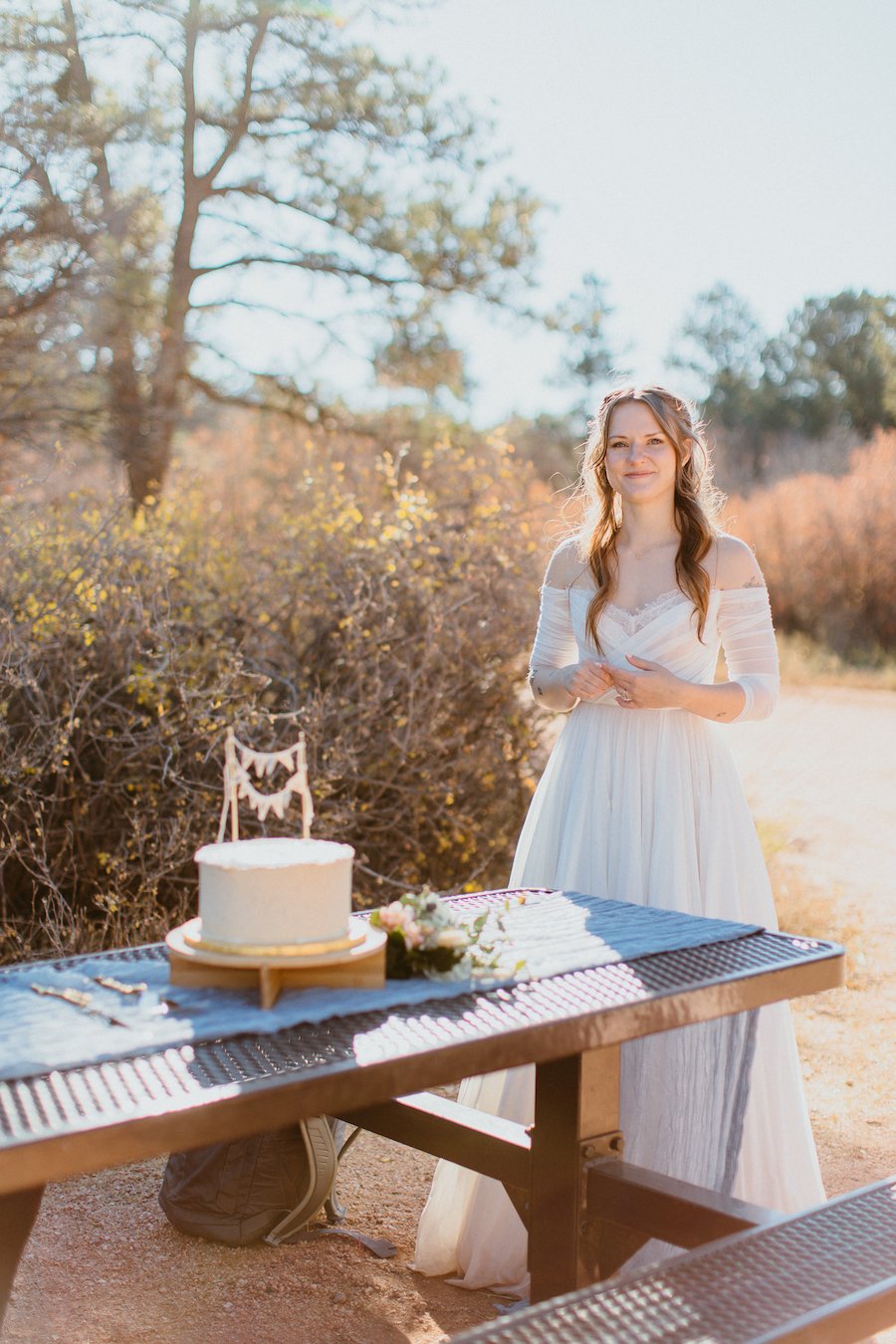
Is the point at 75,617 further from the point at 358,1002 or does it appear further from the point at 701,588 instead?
the point at 358,1002

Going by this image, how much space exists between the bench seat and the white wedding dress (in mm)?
813

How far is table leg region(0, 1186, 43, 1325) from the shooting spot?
1938mm

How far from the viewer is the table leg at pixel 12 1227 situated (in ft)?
6.36

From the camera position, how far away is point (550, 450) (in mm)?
30328

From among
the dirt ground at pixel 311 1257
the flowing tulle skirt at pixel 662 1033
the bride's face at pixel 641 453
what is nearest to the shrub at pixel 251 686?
the dirt ground at pixel 311 1257

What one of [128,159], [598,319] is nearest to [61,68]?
[128,159]

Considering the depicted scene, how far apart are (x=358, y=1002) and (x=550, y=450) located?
2900 centimetres

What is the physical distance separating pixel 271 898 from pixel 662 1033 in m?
1.34

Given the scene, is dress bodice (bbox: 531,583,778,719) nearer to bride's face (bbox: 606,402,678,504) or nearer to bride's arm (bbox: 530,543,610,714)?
bride's arm (bbox: 530,543,610,714)

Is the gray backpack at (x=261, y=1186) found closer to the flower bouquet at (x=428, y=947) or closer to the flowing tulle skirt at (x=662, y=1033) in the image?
the flowing tulle skirt at (x=662, y=1033)

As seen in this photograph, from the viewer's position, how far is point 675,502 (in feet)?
10.7

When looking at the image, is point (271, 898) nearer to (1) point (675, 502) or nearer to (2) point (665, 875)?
(2) point (665, 875)

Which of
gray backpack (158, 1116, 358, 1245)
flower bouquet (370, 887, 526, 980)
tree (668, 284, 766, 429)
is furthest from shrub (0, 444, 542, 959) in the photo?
tree (668, 284, 766, 429)

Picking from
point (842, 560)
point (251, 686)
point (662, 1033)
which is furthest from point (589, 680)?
point (842, 560)
